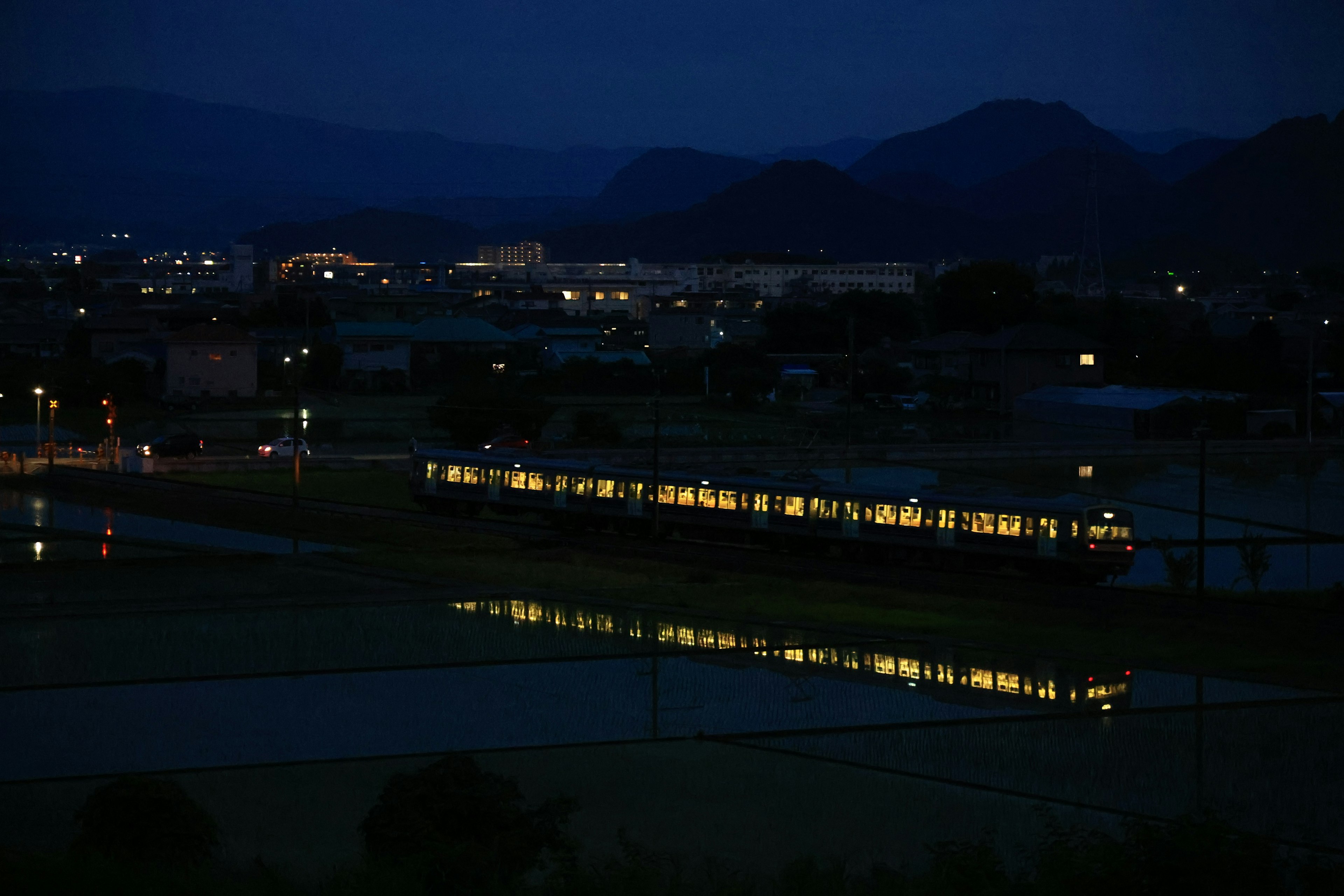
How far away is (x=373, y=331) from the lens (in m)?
60.5

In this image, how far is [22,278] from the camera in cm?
11094

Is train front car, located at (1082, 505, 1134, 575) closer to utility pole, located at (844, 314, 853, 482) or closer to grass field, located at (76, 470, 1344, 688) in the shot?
grass field, located at (76, 470, 1344, 688)

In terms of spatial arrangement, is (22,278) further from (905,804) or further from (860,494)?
(905,804)

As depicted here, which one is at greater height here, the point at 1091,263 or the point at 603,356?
the point at 1091,263

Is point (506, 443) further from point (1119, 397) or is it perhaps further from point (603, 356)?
point (603, 356)

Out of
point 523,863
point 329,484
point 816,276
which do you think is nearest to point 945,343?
point 329,484

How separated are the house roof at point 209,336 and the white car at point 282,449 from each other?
42.3 feet

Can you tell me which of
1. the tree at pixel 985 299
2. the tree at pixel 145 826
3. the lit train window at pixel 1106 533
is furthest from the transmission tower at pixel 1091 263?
the tree at pixel 145 826

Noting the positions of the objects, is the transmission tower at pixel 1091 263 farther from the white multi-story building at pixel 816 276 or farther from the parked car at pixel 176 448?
the parked car at pixel 176 448

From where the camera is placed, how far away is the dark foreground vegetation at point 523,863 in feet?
27.4

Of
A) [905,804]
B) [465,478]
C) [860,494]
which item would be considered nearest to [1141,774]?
[905,804]

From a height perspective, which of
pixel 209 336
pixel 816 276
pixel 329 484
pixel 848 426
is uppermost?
pixel 816 276

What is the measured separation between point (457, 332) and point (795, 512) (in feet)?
134

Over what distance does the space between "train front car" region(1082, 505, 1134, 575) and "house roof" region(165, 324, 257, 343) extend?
118ft
